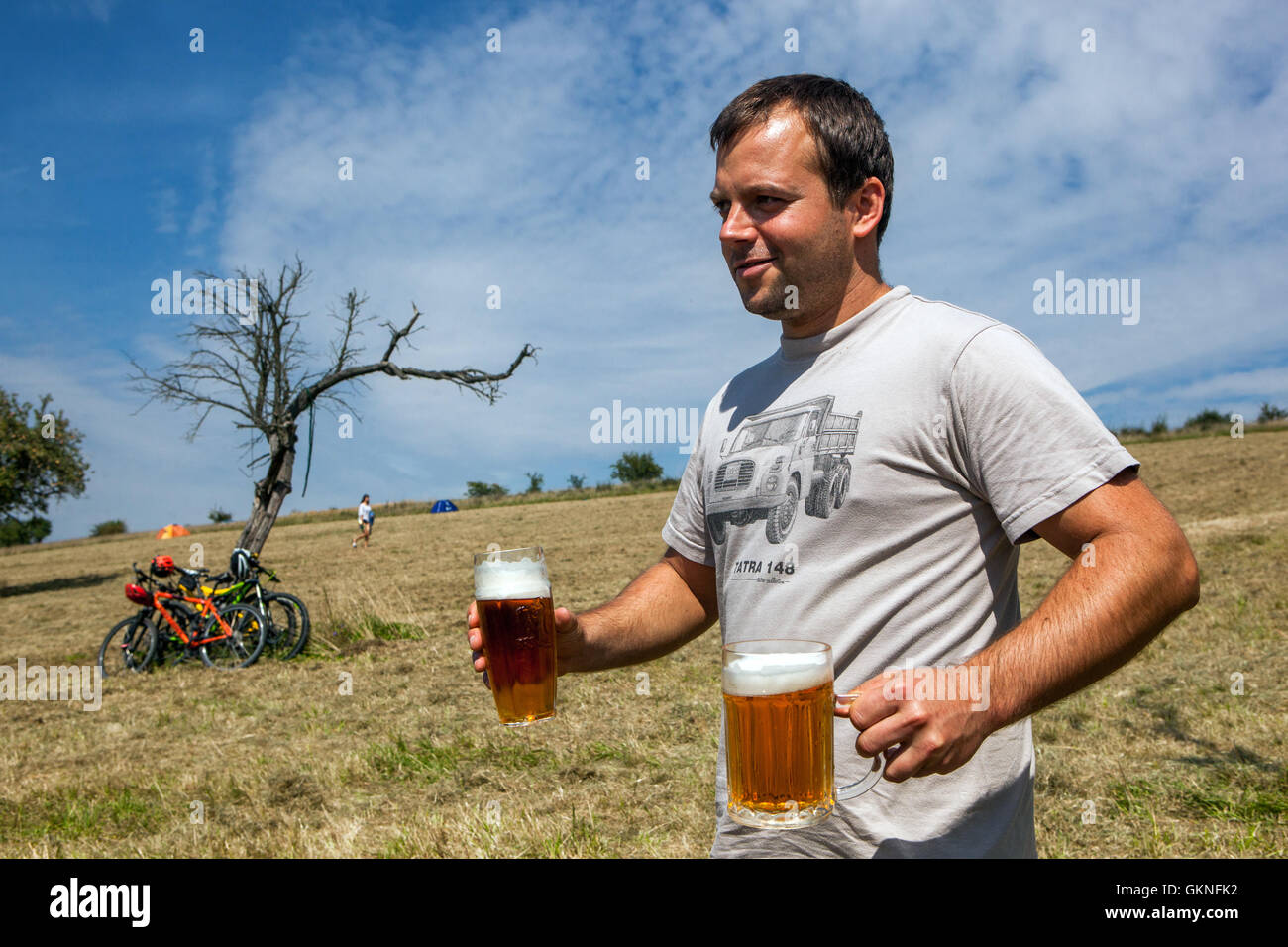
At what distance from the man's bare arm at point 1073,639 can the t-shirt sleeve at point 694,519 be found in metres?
0.96

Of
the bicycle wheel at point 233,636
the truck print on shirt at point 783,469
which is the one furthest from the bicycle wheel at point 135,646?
the truck print on shirt at point 783,469

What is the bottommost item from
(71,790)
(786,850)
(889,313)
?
(71,790)

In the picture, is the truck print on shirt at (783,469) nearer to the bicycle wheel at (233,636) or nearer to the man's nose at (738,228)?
the man's nose at (738,228)

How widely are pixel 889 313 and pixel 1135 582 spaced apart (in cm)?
76

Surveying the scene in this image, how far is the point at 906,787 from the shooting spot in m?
1.69

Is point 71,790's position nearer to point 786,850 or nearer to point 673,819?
point 673,819

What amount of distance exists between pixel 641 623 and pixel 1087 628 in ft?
3.66

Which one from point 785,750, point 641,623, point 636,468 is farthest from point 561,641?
point 636,468

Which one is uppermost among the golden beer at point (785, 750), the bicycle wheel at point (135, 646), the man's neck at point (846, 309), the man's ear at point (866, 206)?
the man's ear at point (866, 206)

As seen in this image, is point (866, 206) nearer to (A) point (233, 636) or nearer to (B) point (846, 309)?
(B) point (846, 309)

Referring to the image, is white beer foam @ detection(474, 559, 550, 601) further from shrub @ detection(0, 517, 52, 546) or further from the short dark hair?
shrub @ detection(0, 517, 52, 546)

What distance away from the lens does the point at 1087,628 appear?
51.2 inches

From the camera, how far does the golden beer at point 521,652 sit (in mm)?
1990
